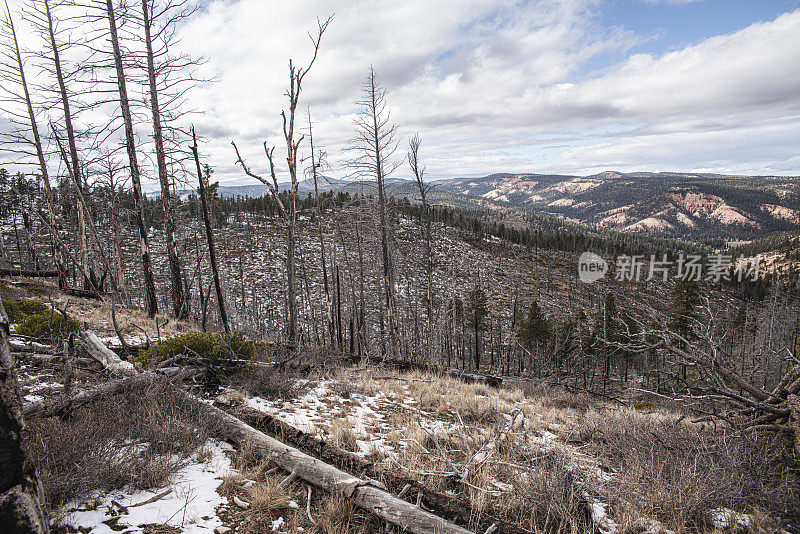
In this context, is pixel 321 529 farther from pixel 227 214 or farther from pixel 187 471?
pixel 227 214

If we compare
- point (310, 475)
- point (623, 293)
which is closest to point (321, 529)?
point (310, 475)

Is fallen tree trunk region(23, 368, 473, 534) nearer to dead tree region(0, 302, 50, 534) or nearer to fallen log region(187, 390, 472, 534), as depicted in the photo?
fallen log region(187, 390, 472, 534)

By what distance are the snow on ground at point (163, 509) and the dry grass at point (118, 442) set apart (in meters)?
0.12

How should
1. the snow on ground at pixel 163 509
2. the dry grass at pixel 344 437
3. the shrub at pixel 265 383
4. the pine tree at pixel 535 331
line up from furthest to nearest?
the pine tree at pixel 535 331 < the shrub at pixel 265 383 < the dry grass at pixel 344 437 < the snow on ground at pixel 163 509

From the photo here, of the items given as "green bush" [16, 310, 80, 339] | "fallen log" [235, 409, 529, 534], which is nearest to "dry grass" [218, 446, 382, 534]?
"fallen log" [235, 409, 529, 534]

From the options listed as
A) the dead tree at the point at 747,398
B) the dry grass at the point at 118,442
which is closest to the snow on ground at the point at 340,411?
the dry grass at the point at 118,442

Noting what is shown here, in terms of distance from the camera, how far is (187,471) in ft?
12.1

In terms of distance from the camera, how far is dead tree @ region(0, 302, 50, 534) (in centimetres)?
184

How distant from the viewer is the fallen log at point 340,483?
3018mm

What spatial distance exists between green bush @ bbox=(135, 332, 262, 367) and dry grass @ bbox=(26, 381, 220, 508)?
1489mm

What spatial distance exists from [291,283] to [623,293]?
97.5 metres

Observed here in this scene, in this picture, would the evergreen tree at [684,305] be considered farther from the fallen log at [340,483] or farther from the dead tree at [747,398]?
the fallen log at [340,483]

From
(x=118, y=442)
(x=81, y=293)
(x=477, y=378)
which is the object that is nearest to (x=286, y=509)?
(x=118, y=442)

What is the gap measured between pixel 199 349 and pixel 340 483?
4.55 meters
